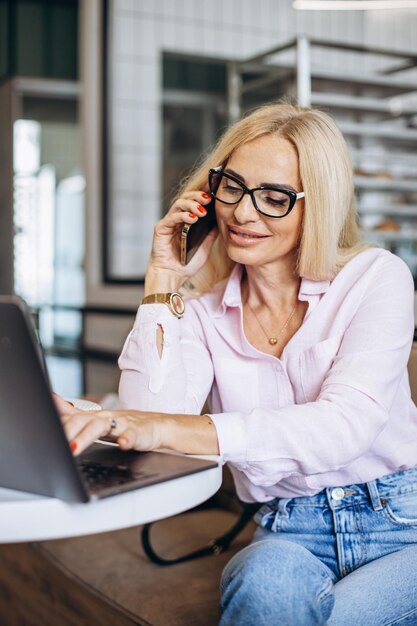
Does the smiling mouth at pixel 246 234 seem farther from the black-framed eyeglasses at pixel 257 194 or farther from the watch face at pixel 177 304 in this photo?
the watch face at pixel 177 304

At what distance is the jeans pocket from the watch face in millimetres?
555

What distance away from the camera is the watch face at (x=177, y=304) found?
176 cm

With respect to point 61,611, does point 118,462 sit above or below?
above

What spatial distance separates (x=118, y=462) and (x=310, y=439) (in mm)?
321

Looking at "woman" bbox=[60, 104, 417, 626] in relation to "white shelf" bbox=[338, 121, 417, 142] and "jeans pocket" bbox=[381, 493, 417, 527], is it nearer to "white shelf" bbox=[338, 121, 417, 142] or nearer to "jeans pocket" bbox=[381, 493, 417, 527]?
"jeans pocket" bbox=[381, 493, 417, 527]

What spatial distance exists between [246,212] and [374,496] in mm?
600

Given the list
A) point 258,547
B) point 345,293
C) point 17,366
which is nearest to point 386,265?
point 345,293

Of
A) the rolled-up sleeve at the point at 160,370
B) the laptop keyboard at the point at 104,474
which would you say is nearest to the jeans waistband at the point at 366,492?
the rolled-up sleeve at the point at 160,370

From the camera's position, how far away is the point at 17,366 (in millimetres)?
1053

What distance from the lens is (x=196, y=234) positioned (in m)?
1.90

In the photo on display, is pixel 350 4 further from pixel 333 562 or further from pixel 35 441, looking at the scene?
pixel 35 441

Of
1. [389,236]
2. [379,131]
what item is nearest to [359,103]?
[379,131]

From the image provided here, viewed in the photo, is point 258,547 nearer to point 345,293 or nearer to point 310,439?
point 310,439

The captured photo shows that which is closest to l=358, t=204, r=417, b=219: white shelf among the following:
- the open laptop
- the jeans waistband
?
the jeans waistband
